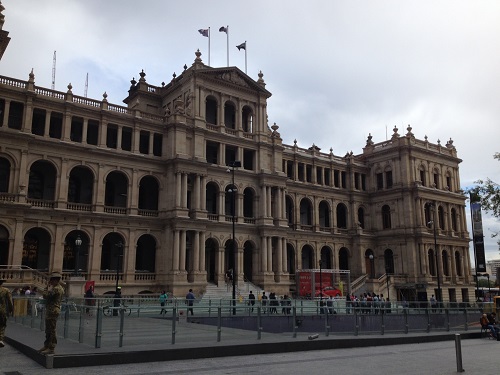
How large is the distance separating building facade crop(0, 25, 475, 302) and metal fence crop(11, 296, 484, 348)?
15.4m

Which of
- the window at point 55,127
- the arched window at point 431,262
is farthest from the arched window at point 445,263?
the window at point 55,127

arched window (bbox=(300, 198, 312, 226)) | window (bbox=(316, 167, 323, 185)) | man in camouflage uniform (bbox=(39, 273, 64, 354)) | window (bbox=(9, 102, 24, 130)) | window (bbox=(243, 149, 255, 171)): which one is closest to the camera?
man in camouflage uniform (bbox=(39, 273, 64, 354))

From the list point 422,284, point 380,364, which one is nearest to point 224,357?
point 380,364

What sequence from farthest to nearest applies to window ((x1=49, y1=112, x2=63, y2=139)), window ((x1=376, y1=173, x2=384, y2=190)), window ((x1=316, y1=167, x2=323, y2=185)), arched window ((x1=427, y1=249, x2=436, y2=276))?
window ((x1=376, y1=173, x2=384, y2=190))
window ((x1=316, y1=167, x2=323, y2=185))
arched window ((x1=427, y1=249, x2=436, y2=276))
window ((x1=49, y1=112, x2=63, y2=139))

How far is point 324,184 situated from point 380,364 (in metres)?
48.5

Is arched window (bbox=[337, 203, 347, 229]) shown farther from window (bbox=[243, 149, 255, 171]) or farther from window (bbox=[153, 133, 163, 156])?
window (bbox=[153, 133, 163, 156])

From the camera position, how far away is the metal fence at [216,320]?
559 inches

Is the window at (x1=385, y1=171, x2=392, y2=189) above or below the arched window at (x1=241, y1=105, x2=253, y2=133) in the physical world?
below

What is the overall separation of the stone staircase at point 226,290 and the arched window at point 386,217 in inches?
952

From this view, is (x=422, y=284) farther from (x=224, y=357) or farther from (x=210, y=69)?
(x=224, y=357)

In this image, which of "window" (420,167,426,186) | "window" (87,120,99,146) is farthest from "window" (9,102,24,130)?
"window" (420,167,426,186)

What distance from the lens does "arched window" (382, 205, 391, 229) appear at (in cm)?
6253

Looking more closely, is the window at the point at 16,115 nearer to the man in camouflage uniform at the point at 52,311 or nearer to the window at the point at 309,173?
the man in camouflage uniform at the point at 52,311

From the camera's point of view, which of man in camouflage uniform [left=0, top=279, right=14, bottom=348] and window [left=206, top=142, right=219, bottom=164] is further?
window [left=206, top=142, right=219, bottom=164]
